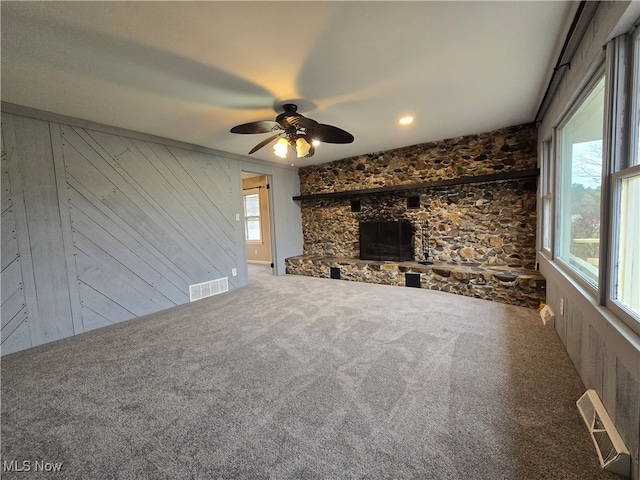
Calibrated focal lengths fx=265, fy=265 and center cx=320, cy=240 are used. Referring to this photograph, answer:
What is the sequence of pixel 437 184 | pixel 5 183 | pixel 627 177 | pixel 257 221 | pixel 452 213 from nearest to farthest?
pixel 627 177 < pixel 5 183 < pixel 437 184 < pixel 452 213 < pixel 257 221

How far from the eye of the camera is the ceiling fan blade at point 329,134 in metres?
2.52

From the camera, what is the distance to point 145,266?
141 inches

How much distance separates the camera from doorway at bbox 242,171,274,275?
7000 mm

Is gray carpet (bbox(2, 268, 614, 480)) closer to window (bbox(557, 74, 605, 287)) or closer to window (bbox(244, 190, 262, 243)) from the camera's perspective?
window (bbox(557, 74, 605, 287))

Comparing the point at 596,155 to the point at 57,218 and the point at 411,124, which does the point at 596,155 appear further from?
the point at 57,218

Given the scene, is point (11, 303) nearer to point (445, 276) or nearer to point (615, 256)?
point (615, 256)

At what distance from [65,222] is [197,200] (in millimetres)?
1588

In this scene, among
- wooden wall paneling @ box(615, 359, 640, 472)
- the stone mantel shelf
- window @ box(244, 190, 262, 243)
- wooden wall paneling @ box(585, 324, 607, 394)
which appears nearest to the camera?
wooden wall paneling @ box(615, 359, 640, 472)

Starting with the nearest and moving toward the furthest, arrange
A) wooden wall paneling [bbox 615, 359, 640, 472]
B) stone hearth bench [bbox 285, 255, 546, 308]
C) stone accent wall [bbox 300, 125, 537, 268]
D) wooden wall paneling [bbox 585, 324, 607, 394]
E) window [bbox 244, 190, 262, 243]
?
1. wooden wall paneling [bbox 615, 359, 640, 472]
2. wooden wall paneling [bbox 585, 324, 607, 394]
3. stone hearth bench [bbox 285, 255, 546, 308]
4. stone accent wall [bbox 300, 125, 537, 268]
5. window [bbox 244, 190, 262, 243]

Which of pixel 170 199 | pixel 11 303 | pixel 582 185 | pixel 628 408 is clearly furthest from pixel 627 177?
pixel 11 303

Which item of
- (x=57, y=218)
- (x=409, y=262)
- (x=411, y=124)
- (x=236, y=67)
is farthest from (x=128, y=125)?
(x=409, y=262)

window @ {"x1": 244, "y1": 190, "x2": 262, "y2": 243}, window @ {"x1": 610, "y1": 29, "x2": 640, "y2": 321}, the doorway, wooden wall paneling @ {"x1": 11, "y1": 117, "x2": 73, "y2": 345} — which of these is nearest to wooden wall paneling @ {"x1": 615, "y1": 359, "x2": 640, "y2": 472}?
window @ {"x1": 610, "y1": 29, "x2": 640, "y2": 321}

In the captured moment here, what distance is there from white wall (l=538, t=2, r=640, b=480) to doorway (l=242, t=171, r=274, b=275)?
5.79 m

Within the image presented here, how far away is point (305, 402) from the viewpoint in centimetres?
174
